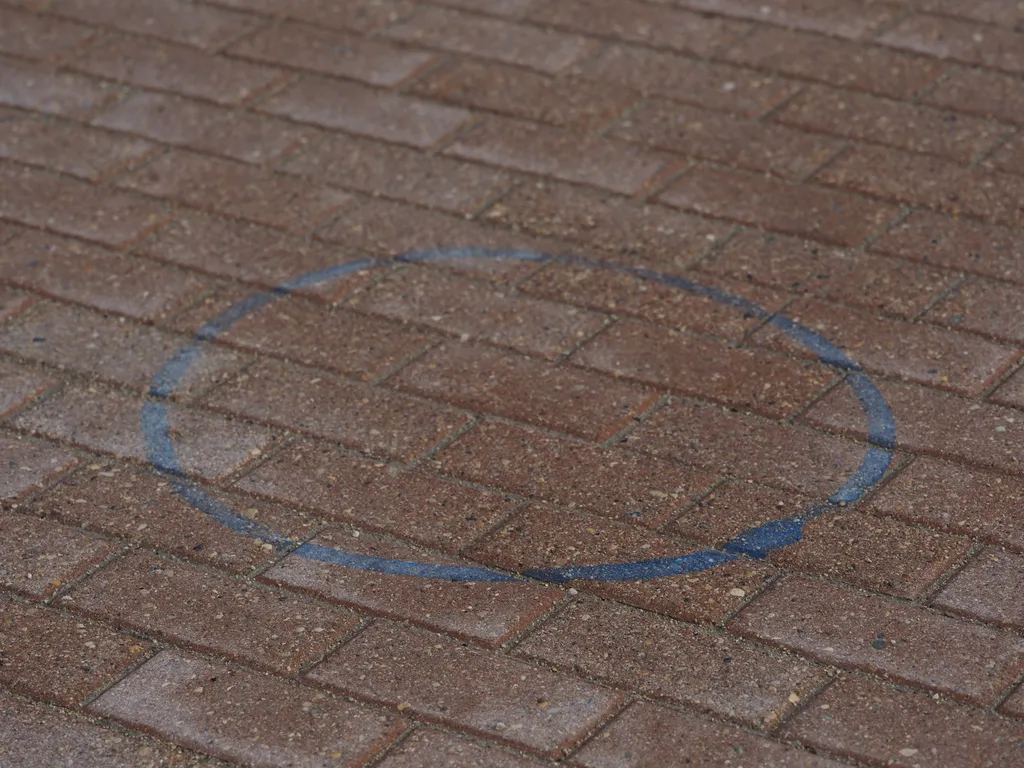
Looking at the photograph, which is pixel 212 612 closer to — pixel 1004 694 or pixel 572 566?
pixel 572 566

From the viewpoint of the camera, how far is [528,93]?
5.84 metres

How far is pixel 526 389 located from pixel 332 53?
2212mm

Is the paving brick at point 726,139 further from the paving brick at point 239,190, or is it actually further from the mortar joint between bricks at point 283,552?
the mortar joint between bricks at point 283,552

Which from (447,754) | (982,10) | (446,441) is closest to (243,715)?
(447,754)

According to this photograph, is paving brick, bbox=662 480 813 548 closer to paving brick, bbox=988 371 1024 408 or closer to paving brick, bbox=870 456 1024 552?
paving brick, bbox=870 456 1024 552

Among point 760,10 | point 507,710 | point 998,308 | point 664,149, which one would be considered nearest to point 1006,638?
point 507,710

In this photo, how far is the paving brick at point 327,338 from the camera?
4527 millimetres

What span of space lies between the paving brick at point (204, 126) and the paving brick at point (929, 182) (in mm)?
1758

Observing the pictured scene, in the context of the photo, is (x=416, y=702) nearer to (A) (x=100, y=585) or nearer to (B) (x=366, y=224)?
(A) (x=100, y=585)

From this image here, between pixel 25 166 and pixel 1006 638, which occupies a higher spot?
pixel 25 166

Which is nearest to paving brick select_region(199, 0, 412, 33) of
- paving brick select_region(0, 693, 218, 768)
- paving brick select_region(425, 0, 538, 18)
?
paving brick select_region(425, 0, 538, 18)

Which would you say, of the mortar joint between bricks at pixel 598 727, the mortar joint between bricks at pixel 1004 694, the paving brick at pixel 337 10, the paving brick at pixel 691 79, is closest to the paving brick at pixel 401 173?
the paving brick at pixel 691 79

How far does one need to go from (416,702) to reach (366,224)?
2.06 meters

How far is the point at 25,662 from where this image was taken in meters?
3.58
